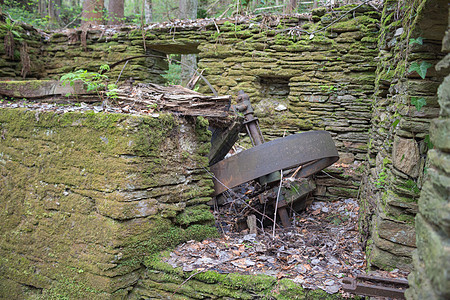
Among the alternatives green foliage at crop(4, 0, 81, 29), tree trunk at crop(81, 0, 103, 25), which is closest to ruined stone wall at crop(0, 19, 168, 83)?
tree trunk at crop(81, 0, 103, 25)

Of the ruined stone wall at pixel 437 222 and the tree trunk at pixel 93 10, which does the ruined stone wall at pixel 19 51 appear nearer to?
the tree trunk at pixel 93 10

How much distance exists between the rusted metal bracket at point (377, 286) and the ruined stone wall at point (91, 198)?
165 cm

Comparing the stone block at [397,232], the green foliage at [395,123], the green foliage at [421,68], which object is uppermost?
the green foliage at [421,68]

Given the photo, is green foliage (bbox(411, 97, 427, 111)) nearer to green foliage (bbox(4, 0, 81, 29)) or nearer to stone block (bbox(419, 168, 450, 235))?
stone block (bbox(419, 168, 450, 235))

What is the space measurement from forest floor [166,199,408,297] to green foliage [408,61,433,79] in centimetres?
145

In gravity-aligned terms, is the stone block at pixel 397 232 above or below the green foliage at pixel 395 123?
below

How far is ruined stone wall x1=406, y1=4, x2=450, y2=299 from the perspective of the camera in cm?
105

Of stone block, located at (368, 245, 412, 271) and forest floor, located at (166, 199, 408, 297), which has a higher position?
stone block, located at (368, 245, 412, 271)

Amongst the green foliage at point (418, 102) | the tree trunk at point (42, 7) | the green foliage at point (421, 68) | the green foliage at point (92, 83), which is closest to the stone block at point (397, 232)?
the green foliage at point (418, 102)

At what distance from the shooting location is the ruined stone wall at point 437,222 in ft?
3.45

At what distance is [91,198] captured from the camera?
112 inches

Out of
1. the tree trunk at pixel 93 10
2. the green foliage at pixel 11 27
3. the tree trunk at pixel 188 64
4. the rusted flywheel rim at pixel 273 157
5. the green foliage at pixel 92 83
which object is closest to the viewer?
the green foliage at pixel 92 83

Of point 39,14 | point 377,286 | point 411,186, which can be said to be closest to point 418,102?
point 411,186

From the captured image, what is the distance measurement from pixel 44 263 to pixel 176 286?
1.31 metres
